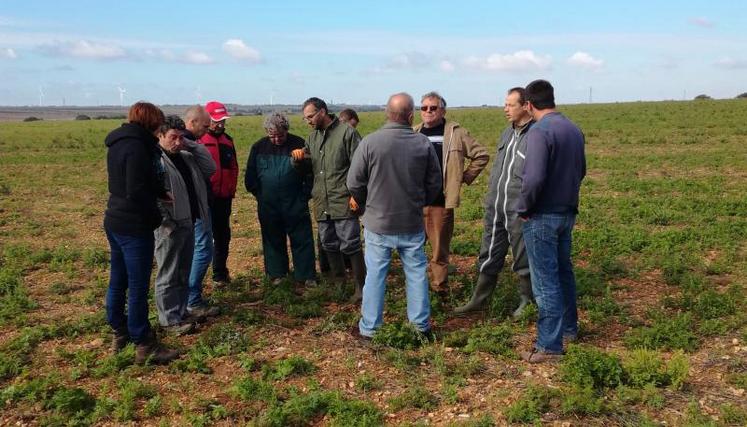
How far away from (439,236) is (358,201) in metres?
1.36

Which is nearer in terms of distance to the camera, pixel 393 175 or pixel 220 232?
pixel 393 175

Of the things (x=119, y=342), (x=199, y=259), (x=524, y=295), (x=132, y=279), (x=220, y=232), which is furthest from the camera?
(x=220, y=232)

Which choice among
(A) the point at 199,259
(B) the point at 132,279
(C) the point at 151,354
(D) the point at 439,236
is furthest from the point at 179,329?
(D) the point at 439,236

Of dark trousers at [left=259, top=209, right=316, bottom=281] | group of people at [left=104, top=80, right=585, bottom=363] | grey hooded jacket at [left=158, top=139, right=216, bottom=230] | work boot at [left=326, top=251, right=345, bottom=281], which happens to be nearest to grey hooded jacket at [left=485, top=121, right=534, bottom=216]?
group of people at [left=104, top=80, right=585, bottom=363]

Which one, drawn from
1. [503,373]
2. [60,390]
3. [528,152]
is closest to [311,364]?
[503,373]

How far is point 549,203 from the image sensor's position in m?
4.60

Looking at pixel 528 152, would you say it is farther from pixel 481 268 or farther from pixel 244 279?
pixel 244 279

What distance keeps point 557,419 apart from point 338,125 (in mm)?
3648

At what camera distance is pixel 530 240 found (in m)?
4.73

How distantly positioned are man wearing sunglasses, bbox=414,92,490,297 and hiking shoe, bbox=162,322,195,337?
102 inches

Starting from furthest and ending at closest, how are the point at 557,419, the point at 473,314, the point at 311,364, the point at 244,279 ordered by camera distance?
the point at 244,279, the point at 473,314, the point at 311,364, the point at 557,419

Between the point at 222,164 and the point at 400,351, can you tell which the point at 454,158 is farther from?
the point at 222,164

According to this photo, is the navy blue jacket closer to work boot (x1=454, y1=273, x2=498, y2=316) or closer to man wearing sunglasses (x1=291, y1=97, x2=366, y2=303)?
work boot (x1=454, y1=273, x2=498, y2=316)

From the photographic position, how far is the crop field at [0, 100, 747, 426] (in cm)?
414
